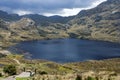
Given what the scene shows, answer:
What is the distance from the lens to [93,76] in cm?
6350

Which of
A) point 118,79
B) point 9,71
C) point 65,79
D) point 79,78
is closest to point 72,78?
point 65,79

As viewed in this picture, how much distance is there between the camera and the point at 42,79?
71.6m

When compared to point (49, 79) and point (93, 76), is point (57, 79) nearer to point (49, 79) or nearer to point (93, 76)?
point (49, 79)

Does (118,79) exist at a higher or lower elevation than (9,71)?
higher

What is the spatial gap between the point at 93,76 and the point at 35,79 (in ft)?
55.2

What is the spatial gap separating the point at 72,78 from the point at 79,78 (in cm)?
652

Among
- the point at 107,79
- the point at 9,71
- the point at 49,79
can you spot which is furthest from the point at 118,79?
the point at 9,71

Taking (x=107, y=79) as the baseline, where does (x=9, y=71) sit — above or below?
below

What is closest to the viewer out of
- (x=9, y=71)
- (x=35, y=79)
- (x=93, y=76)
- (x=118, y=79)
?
(x=118, y=79)

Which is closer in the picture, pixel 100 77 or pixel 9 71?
pixel 100 77

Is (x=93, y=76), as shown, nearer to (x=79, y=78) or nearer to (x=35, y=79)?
(x=79, y=78)

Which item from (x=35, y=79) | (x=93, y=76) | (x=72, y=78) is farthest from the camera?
(x=35, y=79)

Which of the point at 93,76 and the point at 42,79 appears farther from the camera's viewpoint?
the point at 42,79

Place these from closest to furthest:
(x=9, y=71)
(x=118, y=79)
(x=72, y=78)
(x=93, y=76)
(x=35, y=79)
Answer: (x=118, y=79), (x=93, y=76), (x=72, y=78), (x=35, y=79), (x=9, y=71)
